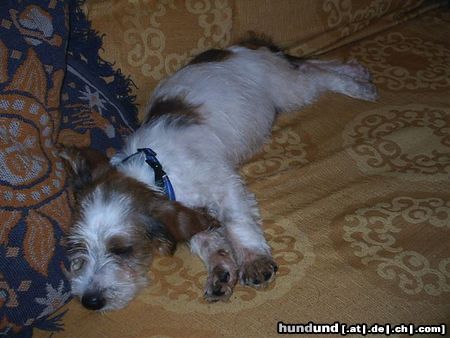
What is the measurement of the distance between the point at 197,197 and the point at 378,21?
2.17 metres

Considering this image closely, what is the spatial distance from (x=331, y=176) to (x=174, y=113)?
2.95 ft

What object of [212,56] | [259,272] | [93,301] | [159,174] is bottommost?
[259,272]

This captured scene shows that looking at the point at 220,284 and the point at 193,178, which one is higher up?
the point at 193,178

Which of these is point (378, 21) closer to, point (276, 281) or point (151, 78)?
point (151, 78)

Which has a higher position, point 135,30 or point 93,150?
point 135,30

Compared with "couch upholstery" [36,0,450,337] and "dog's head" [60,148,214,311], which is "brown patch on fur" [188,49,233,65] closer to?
"couch upholstery" [36,0,450,337]

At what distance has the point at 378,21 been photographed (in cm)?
381

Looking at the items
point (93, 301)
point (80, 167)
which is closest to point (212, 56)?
point (80, 167)

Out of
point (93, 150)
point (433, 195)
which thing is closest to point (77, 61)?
point (93, 150)

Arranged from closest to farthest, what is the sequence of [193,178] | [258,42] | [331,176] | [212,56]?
1. [193,178]
2. [331,176]
3. [212,56]
4. [258,42]

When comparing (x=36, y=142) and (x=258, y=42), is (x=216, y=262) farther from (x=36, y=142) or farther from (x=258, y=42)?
(x=258, y=42)

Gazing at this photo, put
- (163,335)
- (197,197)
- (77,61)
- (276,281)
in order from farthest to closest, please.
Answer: (77,61) → (197,197) → (276,281) → (163,335)

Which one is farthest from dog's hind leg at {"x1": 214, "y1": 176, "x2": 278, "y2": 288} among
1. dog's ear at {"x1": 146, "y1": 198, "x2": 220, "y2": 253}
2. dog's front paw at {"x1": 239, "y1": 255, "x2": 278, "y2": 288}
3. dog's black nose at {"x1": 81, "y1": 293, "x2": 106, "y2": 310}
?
dog's black nose at {"x1": 81, "y1": 293, "x2": 106, "y2": 310}

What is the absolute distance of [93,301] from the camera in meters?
2.14
